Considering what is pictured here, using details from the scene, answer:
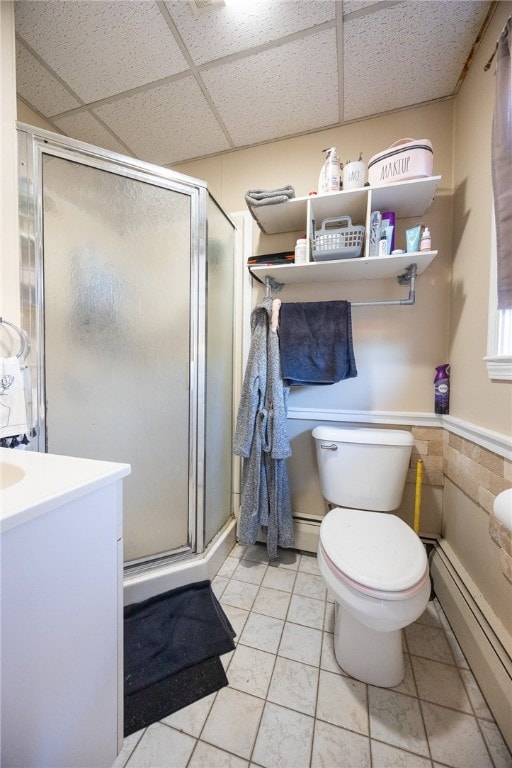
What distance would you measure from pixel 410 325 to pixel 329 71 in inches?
45.2

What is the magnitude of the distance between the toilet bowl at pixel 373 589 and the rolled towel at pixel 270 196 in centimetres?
142

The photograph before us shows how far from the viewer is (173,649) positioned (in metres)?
1.03

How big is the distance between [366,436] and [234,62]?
168cm

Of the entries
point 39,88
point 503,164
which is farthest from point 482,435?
point 39,88

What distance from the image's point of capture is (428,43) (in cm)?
107

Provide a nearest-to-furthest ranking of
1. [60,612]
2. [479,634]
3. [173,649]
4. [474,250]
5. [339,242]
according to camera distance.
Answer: [60,612] < [479,634] < [173,649] < [474,250] < [339,242]

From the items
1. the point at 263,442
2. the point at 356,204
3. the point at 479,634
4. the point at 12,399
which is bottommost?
the point at 479,634

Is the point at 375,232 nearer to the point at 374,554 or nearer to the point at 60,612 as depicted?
the point at 374,554

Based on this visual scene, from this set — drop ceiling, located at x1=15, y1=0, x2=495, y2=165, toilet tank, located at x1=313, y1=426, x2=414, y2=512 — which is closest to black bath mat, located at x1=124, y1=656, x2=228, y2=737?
toilet tank, located at x1=313, y1=426, x2=414, y2=512

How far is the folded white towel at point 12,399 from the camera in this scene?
89 centimetres

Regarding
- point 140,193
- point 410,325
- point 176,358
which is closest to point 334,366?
point 410,325

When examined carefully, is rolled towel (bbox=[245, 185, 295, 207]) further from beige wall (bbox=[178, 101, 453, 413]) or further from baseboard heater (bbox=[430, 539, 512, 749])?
baseboard heater (bbox=[430, 539, 512, 749])

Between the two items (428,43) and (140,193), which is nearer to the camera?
(428,43)

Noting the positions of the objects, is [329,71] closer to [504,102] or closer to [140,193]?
[504,102]
